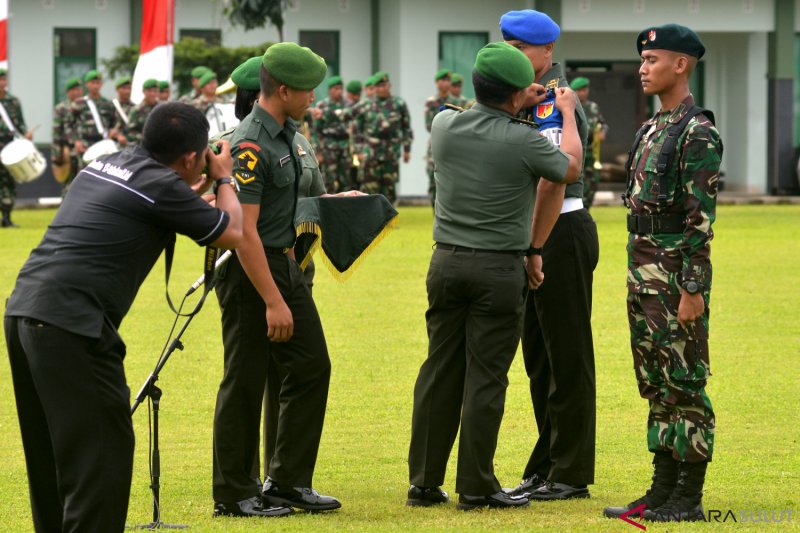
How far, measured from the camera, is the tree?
89.4ft

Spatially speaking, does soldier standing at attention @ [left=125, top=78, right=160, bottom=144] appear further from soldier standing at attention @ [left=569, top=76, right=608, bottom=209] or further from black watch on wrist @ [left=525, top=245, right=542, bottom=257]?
black watch on wrist @ [left=525, top=245, right=542, bottom=257]

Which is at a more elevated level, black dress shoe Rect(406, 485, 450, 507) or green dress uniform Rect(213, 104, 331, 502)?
green dress uniform Rect(213, 104, 331, 502)

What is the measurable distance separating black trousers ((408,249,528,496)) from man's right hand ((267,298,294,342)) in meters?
0.68

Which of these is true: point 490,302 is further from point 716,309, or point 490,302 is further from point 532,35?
point 716,309

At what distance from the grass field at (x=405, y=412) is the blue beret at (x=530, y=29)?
2150 mm

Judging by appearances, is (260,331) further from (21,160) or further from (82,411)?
(21,160)

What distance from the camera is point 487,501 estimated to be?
6.44 meters

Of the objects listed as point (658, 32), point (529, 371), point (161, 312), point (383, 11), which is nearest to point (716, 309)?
point (161, 312)

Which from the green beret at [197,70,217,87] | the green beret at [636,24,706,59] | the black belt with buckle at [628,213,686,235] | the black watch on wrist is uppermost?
the green beret at [197,70,217,87]

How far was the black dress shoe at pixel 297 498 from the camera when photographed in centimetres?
651

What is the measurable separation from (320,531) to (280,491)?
0.55 metres

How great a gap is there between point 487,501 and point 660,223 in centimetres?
146

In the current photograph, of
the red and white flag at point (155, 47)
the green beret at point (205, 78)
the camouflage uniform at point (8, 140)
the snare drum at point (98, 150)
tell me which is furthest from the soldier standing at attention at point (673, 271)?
the camouflage uniform at point (8, 140)

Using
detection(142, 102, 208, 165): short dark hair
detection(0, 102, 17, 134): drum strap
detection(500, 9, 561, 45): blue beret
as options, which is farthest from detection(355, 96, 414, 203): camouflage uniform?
detection(142, 102, 208, 165): short dark hair
